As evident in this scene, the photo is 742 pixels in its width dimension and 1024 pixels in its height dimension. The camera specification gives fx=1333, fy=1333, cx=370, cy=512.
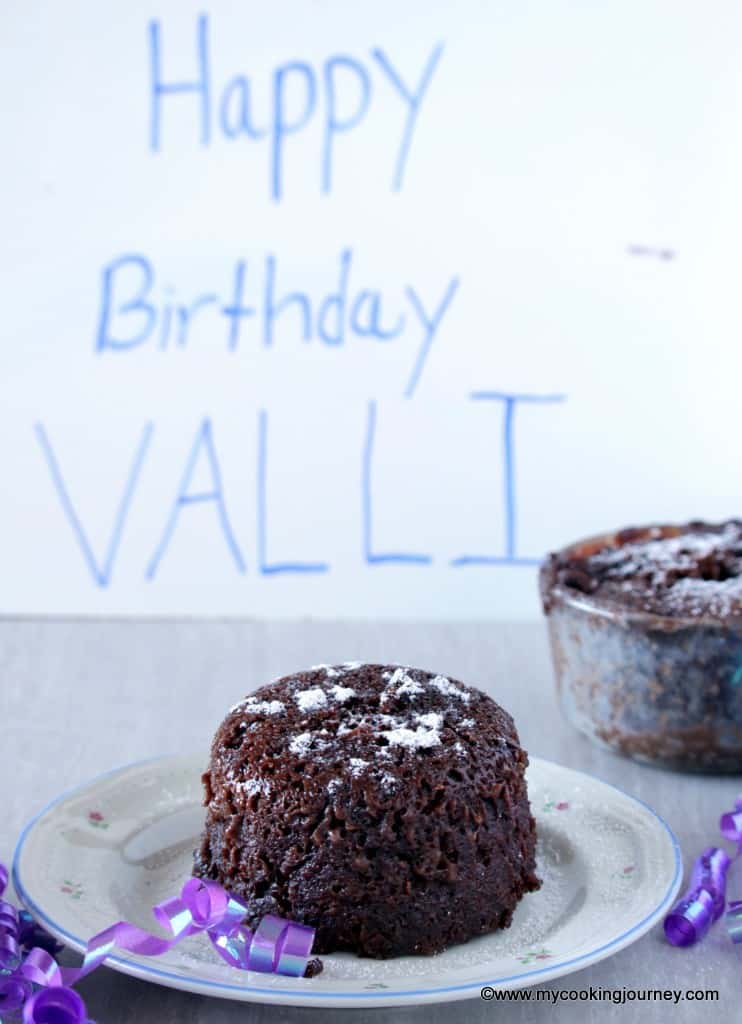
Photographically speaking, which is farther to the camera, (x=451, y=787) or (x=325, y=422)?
(x=325, y=422)

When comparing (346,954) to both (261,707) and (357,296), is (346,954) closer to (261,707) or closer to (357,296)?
(261,707)

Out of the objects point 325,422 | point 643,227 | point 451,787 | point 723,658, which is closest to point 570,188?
point 643,227

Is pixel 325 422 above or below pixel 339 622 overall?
above

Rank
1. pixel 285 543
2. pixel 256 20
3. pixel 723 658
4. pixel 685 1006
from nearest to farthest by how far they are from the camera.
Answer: pixel 685 1006
pixel 723 658
pixel 256 20
pixel 285 543

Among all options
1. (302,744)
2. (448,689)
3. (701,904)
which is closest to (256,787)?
(302,744)

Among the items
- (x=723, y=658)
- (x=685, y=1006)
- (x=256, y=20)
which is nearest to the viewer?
(x=685, y=1006)

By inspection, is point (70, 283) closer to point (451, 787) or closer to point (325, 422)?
point (325, 422)

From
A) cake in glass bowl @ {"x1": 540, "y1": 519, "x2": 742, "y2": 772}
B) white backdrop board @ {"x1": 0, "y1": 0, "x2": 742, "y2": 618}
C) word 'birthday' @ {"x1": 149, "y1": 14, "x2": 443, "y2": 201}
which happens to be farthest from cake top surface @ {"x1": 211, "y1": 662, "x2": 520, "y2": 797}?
word 'birthday' @ {"x1": 149, "y1": 14, "x2": 443, "y2": 201}
